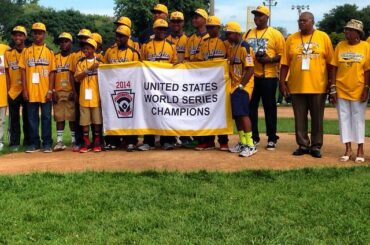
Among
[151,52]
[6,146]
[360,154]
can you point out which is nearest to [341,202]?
Result: [360,154]

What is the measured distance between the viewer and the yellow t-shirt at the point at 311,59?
25.0ft

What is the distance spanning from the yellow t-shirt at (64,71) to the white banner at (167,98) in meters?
0.63

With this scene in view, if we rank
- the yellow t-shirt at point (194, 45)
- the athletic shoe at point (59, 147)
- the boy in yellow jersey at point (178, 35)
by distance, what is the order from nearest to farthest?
1. the yellow t-shirt at point (194, 45)
2. the athletic shoe at point (59, 147)
3. the boy in yellow jersey at point (178, 35)

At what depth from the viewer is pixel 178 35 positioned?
9328 millimetres

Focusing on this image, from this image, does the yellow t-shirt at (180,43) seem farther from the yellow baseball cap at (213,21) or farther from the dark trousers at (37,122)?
the dark trousers at (37,122)

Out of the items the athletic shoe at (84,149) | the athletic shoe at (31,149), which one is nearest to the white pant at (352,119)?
the athletic shoe at (84,149)

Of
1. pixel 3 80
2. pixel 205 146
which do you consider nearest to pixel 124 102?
pixel 205 146

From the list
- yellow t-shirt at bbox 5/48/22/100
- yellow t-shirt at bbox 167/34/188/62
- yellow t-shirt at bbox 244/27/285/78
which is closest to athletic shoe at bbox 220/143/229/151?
yellow t-shirt at bbox 244/27/285/78

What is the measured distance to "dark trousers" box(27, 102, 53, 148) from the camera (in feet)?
29.6

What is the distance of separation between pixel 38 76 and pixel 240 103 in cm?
356

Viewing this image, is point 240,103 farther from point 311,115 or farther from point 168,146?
point 168,146

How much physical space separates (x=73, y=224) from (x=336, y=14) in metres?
54.0

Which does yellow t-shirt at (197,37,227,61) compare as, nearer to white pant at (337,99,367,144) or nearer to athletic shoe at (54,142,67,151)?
white pant at (337,99,367,144)

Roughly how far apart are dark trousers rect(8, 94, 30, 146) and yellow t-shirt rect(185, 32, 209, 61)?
311 centimetres
